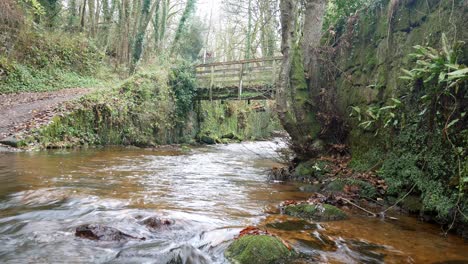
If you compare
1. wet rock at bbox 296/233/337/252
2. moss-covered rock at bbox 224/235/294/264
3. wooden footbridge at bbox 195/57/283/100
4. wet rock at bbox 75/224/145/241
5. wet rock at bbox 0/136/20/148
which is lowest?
wet rock at bbox 296/233/337/252

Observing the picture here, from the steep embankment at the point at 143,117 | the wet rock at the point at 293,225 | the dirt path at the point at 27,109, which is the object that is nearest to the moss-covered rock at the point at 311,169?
the wet rock at the point at 293,225

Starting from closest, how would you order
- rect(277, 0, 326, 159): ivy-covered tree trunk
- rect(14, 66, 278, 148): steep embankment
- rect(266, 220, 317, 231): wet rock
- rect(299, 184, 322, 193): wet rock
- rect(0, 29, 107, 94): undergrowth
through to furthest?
rect(266, 220, 317, 231): wet rock → rect(299, 184, 322, 193): wet rock → rect(277, 0, 326, 159): ivy-covered tree trunk → rect(14, 66, 278, 148): steep embankment → rect(0, 29, 107, 94): undergrowth

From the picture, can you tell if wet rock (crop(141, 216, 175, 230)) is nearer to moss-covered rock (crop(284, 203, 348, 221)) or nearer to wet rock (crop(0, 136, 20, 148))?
moss-covered rock (crop(284, 203, 348, 221))

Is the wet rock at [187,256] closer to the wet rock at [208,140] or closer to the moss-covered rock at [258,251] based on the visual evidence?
the moss-covered rock at [258,251]

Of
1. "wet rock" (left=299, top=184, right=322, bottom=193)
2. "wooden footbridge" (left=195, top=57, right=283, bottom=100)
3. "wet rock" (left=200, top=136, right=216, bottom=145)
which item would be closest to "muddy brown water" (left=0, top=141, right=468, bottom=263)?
"wet rock" (left=299, top=184, right=322, bottom=193)

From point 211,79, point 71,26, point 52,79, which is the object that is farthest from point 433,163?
point 71,26

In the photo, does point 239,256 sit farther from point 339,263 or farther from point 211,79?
point 211,79


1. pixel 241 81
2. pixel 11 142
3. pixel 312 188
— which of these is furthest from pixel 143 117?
pixel 312 188

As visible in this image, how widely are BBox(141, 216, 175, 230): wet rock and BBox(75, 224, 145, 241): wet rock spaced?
1.27 ft

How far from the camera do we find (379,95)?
7430 millimetres

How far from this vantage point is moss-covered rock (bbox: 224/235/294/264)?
135 inches

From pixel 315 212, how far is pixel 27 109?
11700 millimetres

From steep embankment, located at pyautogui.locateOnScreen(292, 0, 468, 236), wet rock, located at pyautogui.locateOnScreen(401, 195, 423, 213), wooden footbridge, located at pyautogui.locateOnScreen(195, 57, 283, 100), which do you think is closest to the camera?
steep embankment, located at pyautogui.locateOnScreen(292, 0, 468, 236)

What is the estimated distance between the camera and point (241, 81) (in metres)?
17.0
